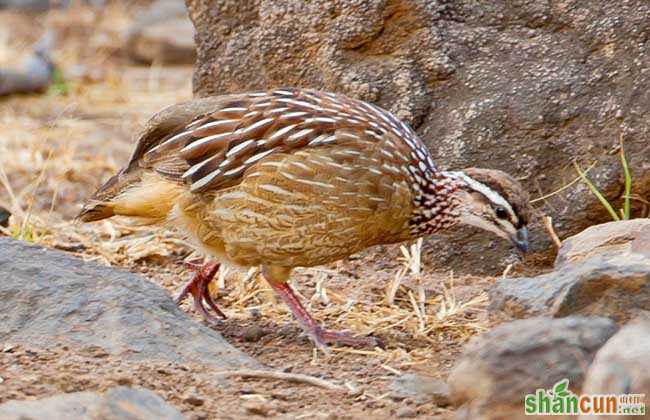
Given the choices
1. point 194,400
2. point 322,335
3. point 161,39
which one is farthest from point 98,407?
point 161,39

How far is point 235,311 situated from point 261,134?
1054 mm

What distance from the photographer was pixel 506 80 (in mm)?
6367

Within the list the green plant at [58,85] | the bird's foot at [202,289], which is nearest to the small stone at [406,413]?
the bird's foot at [202,289]

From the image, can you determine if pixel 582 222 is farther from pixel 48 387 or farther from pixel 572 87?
pixel 48 387

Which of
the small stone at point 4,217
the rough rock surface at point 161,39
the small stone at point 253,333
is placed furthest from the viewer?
the rough rock surface at point 161,39

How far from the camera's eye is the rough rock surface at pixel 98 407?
152 inches

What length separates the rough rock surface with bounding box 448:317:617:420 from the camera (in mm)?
3875

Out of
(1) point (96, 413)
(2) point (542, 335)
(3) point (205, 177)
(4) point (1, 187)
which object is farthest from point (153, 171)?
(4) point (1, 187)

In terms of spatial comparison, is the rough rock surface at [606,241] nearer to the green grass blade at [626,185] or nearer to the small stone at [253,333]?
the green grass blade at [626,185]

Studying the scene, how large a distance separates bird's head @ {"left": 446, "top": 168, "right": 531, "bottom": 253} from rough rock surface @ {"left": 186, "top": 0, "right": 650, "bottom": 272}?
93 cm

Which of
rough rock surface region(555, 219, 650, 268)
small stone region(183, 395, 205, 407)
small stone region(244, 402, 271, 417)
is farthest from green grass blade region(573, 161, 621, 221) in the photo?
small stone region(183, 395, 205, 407)

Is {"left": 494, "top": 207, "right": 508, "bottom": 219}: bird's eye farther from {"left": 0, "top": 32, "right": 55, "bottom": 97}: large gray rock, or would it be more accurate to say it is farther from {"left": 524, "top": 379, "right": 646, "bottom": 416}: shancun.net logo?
{"left": 0, "top": 32, "right": 55, "bottom": 97}: large gray rock

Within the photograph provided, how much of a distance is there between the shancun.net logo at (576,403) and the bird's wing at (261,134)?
176 cm

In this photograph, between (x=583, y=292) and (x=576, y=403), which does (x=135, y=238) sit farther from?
(x=576, y=403)
